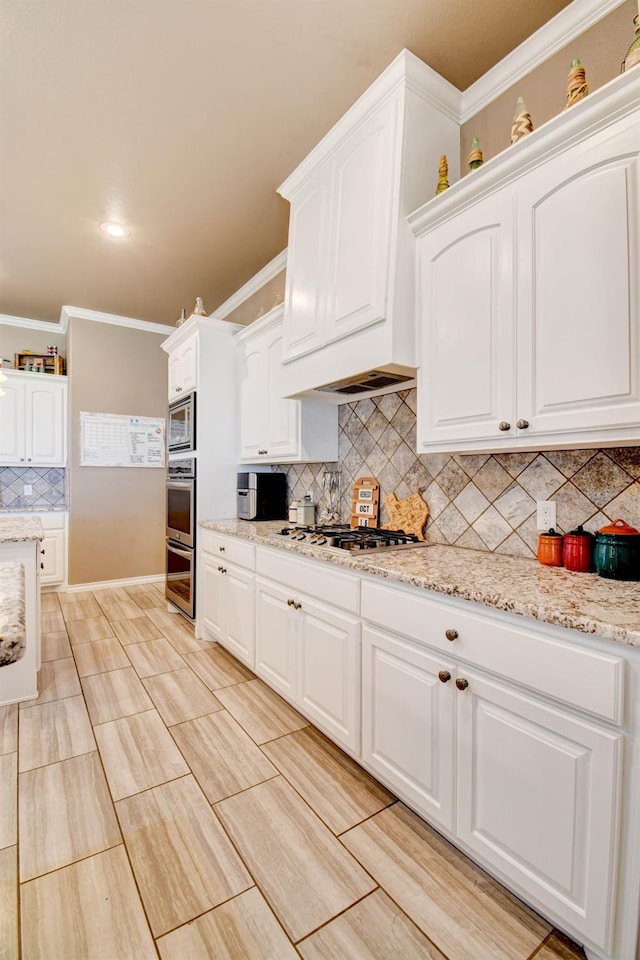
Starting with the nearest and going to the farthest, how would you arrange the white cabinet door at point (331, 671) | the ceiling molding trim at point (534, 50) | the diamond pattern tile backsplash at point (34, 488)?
the ceiling molding trim at point (534, 50) < the white cabinet door at point (331, 671) < the diamond pattern tile backsplash at point (34, 488)

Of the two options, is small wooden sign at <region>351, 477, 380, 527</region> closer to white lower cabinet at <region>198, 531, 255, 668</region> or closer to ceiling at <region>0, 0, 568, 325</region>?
white lower cabinet at <region>198, 531, 255, 668</region>

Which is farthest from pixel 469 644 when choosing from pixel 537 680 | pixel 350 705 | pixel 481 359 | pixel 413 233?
pixel 413 233

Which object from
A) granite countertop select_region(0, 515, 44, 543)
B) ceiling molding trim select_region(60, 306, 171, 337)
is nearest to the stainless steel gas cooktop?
granite countertop select_region(0, 515, 44, 543)

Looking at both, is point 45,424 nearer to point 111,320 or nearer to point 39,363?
→ point 39,363

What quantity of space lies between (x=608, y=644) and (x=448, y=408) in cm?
93

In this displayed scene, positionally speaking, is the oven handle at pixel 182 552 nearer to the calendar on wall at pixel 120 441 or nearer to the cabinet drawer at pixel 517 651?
the calendar on wall at pixel 120 441

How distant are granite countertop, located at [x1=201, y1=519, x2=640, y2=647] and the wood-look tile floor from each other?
0.84 metres

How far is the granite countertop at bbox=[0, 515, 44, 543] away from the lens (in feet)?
7.11

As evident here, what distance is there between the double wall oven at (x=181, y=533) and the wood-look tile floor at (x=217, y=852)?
107cm

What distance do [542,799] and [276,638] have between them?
137 centimetres

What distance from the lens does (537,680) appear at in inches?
42.4

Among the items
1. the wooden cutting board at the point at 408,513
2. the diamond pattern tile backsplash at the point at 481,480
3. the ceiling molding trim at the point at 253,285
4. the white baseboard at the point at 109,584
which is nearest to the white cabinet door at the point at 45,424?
the white baseboard at the point at 109,584

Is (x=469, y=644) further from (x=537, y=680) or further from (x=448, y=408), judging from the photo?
(x=448, y=408)

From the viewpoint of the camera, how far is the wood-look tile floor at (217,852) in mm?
1131
